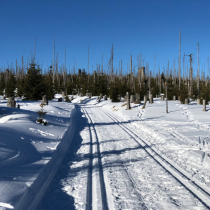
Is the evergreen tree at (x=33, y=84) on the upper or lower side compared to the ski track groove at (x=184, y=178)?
upper

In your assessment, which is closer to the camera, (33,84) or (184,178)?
(184,178)

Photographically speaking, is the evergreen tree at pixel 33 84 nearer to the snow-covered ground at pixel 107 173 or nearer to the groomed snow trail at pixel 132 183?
the snow-covered ground at pixel 107 173

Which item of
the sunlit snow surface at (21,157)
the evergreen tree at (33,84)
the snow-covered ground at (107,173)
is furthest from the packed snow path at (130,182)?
the evergreen tree at (33,84)

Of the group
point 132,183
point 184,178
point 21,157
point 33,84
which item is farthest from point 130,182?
point 33,84

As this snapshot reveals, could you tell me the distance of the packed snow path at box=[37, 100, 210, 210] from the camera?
328 cm

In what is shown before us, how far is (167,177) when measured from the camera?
4.29 metres

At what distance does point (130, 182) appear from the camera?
4.03 m

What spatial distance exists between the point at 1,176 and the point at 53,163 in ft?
5.04

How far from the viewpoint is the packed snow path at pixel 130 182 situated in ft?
10.8

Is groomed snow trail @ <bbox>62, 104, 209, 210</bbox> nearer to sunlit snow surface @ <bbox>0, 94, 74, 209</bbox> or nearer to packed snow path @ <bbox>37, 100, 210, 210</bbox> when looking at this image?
packed snow path @ <bbox>37, 100, 210, 210</bbox>

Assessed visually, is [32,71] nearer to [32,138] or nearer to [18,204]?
[32,138]

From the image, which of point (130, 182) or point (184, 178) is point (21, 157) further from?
point (184, 178)

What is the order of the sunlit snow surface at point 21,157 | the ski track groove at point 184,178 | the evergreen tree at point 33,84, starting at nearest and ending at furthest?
1. the sunlit snow surface at point 21,157
2. the ski track groove at point 184,178
3. the evergreen tree at point 33,84

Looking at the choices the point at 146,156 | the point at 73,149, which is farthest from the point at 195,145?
the point at 73,149
